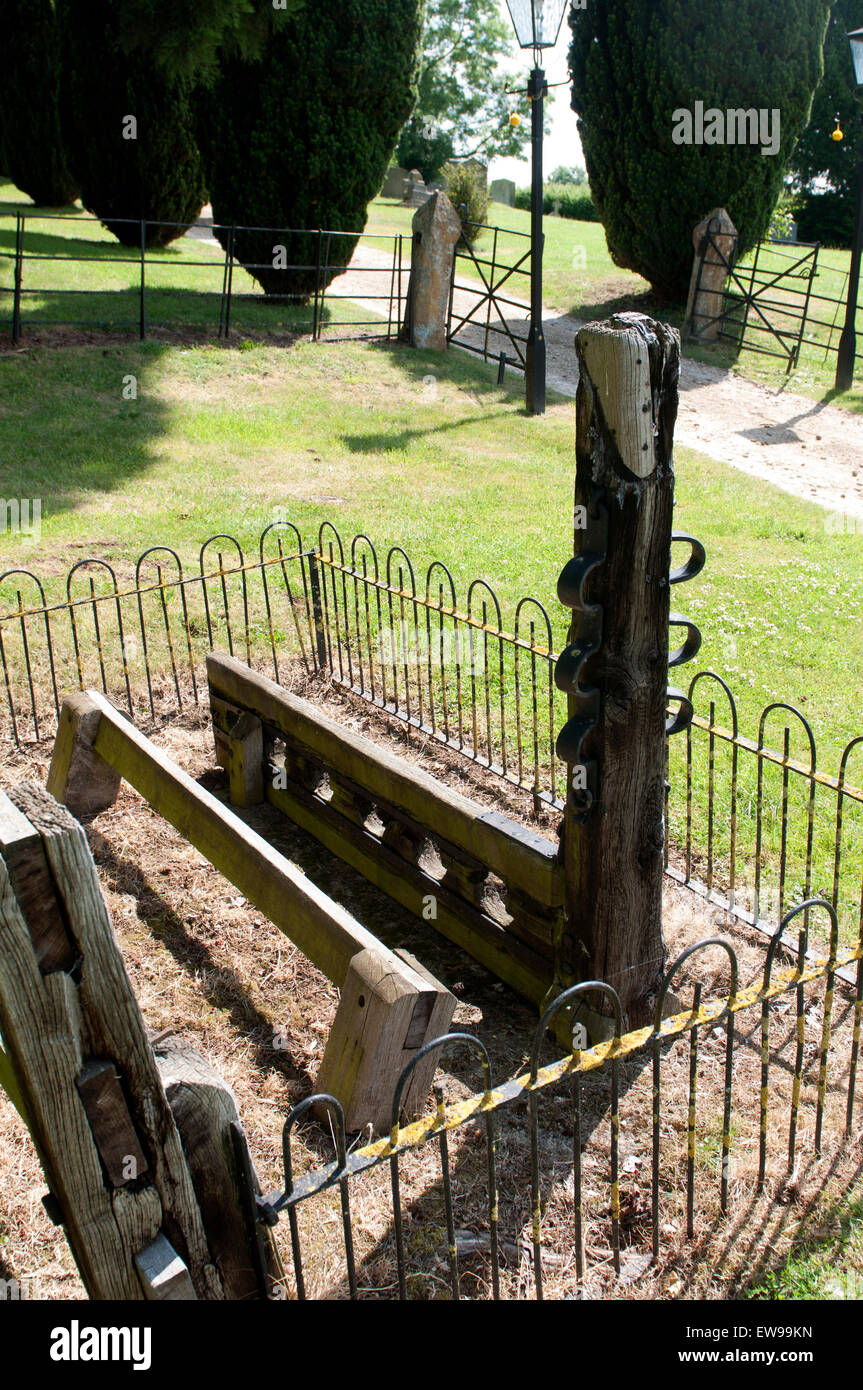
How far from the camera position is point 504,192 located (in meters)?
35.8

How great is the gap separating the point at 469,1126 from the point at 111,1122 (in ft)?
5.95

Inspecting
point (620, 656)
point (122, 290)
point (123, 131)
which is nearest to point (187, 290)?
point (122, 290)

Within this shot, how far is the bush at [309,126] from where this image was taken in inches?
552

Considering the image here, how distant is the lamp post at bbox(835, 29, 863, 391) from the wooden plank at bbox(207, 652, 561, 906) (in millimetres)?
10178

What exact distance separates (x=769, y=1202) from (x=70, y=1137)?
215 cm

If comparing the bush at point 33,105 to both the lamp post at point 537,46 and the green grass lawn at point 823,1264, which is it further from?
the green grass lawn at point 823,1264

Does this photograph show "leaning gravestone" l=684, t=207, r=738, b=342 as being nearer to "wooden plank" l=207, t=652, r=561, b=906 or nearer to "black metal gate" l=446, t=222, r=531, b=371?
"black metal gate" l=446, t=222, r=531, b=371

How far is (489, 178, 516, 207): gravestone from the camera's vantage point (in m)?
35.6

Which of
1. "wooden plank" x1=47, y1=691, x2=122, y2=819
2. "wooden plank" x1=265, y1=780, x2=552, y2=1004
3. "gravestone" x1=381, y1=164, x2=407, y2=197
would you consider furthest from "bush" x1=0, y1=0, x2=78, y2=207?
"wooden plank" x1=265, y1=780, x2=552, y2=1004

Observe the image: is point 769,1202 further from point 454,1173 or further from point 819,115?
point 819,115

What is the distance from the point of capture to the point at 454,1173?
140 inches

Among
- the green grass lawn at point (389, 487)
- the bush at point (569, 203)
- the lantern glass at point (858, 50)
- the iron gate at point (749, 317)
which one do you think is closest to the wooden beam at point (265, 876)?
the green grass lawn at point (389, 487)

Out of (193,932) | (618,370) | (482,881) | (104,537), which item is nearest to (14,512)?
(104,537)

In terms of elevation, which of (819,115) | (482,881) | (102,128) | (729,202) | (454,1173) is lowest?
(454,1173)
